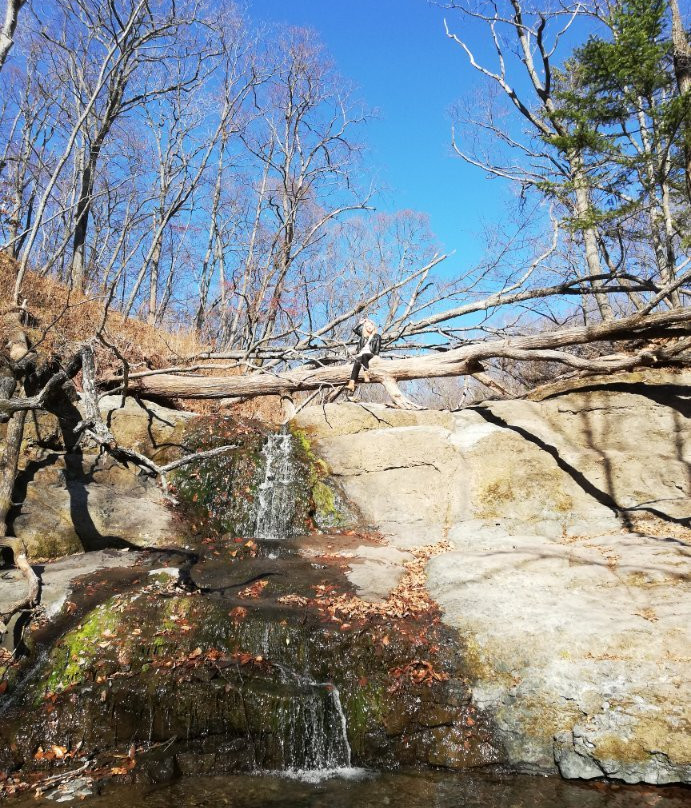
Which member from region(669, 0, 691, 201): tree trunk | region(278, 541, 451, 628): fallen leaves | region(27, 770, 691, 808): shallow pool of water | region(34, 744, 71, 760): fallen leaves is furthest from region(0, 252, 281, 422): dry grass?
region(669, 0, 691, 201): tree trunk

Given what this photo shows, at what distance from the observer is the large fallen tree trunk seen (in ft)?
29.7

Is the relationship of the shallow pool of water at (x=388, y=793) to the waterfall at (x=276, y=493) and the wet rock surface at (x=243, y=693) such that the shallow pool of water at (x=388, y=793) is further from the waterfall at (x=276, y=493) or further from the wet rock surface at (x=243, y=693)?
the waterfall at (x=276, y=493)

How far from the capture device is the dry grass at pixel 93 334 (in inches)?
424

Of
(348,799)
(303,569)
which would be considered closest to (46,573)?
(303,569)

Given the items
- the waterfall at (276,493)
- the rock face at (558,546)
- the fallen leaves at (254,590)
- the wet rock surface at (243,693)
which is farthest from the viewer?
the waterfall at (276,493)

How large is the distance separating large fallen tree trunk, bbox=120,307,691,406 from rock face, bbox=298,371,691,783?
769mm

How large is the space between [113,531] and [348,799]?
18.7ft

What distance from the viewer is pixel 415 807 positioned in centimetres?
415

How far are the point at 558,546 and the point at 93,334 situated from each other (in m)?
8.96

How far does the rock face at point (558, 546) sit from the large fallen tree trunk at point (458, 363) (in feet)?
2.52

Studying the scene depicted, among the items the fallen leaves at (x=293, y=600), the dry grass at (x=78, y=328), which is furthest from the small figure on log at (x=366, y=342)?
the fallen leaves at (x=293, y=600)

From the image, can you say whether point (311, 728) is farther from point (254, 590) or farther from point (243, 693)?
point (254, 590)

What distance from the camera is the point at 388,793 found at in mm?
4375

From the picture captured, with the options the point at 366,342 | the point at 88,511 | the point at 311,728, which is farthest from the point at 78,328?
the point at 311,728
